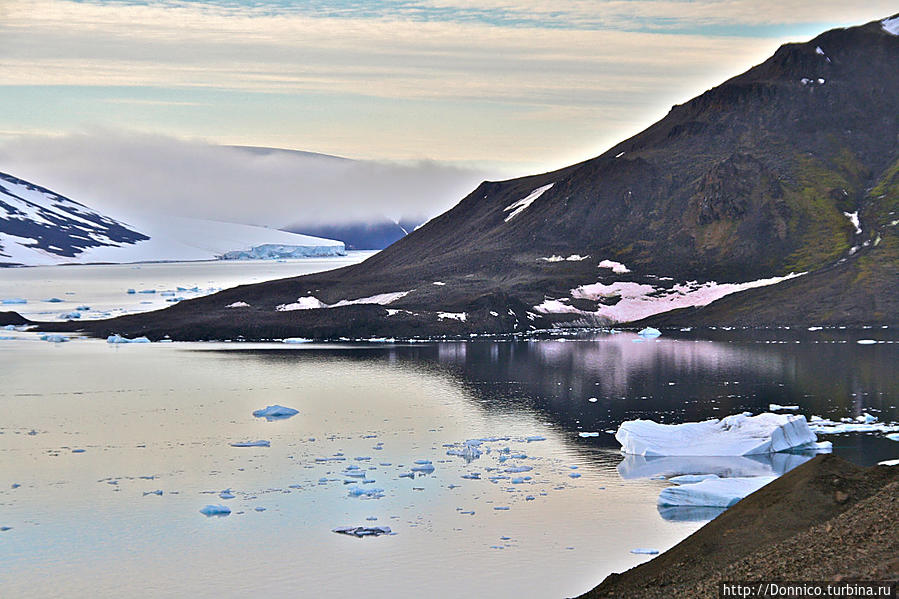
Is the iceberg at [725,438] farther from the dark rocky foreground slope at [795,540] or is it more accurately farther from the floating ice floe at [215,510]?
the floating ice floe at [215,510]

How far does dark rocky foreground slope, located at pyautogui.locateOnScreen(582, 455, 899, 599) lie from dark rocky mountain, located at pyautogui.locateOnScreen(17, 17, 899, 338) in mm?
60090

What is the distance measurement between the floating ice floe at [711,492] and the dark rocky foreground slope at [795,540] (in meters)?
5.30

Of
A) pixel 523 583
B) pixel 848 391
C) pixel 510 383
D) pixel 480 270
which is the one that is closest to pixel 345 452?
pixel 523 583

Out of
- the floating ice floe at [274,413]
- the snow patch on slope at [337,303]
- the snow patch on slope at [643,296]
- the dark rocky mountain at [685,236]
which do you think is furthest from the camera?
the snow patch on slope at [337,303]

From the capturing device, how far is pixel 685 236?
104 m

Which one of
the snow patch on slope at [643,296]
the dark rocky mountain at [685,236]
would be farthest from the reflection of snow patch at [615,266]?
the snow patch on slope at [643,296]

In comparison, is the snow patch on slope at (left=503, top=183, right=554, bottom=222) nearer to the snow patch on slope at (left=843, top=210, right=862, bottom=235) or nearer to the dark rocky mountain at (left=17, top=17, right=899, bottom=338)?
the dark rocky mountain at (left=17, top=17, right=899, bottom=338)

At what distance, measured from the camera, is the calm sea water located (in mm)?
23312

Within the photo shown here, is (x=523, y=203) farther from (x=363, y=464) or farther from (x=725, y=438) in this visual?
(x=363, y=464)

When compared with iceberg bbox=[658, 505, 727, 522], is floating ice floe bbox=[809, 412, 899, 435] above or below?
above

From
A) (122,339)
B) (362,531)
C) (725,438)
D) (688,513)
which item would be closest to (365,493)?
(362,531)

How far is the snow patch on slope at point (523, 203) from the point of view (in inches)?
4845

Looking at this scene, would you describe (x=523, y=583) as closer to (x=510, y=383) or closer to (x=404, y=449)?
(x=404, y=449)

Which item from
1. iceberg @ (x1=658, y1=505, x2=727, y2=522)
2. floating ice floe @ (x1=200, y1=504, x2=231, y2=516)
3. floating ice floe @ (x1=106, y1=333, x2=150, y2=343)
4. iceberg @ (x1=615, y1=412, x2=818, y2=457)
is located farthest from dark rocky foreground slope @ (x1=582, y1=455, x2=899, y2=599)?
floating ice floe @ (x1=106, y1=333, x2=150, y2=343)
